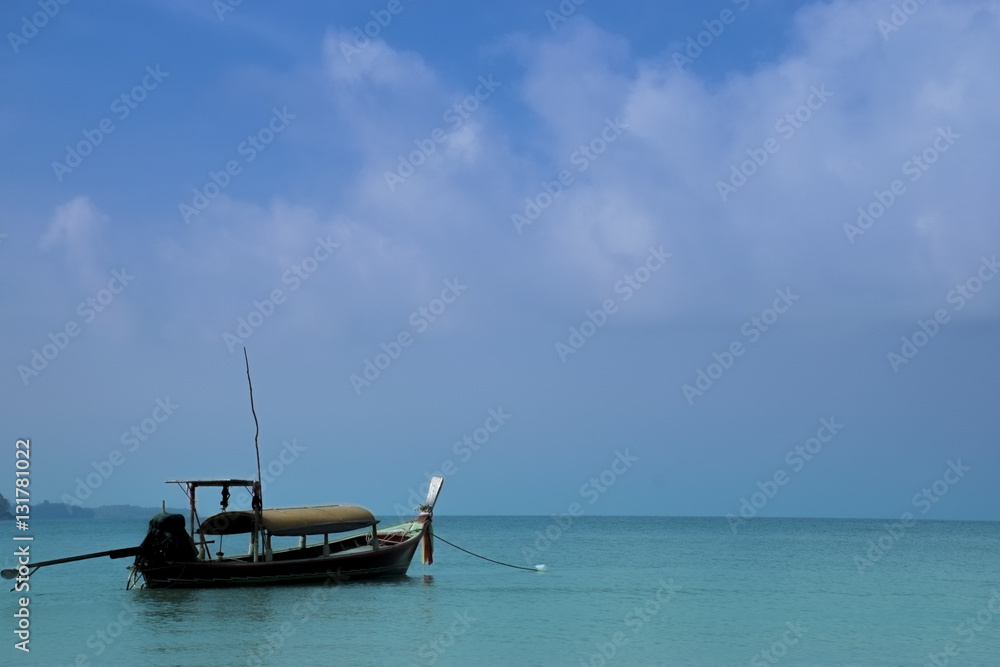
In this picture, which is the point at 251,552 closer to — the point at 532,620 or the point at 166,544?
the point at 166,544

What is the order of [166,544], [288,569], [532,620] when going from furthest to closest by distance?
[288,569], [166,544], [532,620]

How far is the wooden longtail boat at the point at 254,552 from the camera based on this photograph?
2933cm

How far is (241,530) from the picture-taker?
3022 cm

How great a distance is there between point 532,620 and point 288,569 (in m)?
8.30

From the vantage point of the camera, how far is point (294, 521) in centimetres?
3022

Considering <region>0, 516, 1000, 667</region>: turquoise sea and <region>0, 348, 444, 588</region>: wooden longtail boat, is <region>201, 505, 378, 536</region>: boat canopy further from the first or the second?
<region>0, 516, 1000, 667</region>: turquoise sea

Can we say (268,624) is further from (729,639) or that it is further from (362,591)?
(729,639)

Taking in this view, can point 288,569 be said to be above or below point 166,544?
below

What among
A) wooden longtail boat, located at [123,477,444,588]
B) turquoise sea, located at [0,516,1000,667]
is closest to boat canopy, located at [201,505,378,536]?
wooden longtail boat, located at [123,477,444,588]

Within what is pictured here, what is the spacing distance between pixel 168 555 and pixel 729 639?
1573 cm

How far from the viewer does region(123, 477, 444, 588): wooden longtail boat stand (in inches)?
1155

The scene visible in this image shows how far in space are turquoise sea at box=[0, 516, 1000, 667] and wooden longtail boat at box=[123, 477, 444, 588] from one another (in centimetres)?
55

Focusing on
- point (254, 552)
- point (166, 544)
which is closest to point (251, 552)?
point (254, 552)

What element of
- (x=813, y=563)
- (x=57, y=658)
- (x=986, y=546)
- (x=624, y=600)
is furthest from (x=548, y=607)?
(x=986, y=546)
